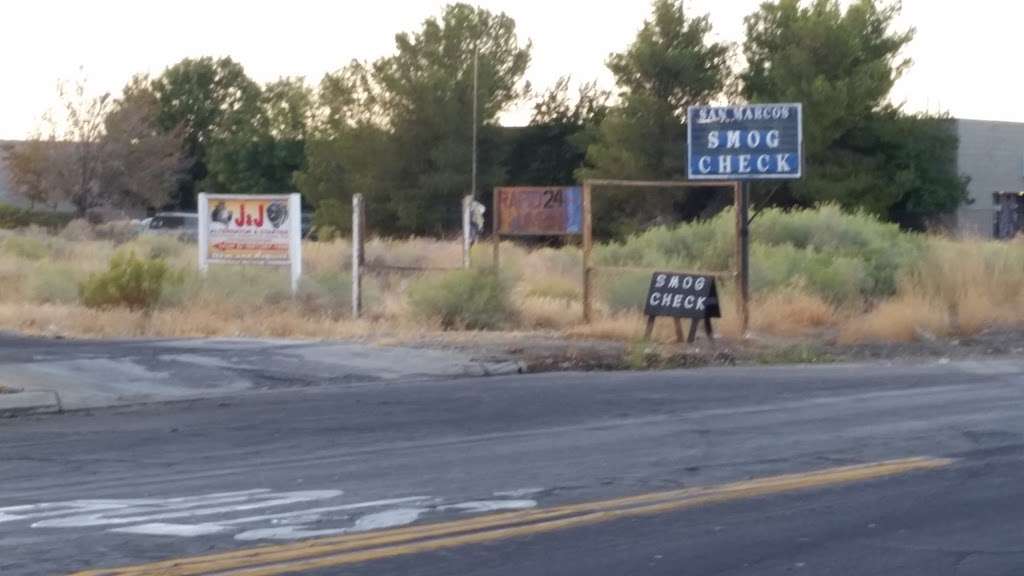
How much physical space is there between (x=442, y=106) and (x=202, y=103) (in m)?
27.0

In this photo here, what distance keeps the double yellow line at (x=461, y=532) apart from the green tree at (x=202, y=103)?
68.1 m

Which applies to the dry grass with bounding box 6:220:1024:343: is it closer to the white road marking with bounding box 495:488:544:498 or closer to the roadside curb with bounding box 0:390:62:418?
the roadside curb with bounding box 0:390:62:418

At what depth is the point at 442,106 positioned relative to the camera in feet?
185

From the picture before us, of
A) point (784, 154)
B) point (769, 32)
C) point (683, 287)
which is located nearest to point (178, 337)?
point (683, 287)

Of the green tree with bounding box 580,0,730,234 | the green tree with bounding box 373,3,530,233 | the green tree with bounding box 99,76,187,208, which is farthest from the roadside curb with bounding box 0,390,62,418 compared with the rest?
the green tree with bounding box 99,76,187,208

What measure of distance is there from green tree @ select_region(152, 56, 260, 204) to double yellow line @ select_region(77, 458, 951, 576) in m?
68.1

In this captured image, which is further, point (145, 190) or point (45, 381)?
point (145, 190)

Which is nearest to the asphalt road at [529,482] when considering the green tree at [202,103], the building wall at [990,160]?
the building wall at [990,160]

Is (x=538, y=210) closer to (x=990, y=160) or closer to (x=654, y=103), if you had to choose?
(x=654, y=103)

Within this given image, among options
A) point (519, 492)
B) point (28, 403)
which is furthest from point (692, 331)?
point (519, 492)

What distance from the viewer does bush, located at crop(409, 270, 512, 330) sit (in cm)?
2398

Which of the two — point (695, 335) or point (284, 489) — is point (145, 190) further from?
point (284, 489)

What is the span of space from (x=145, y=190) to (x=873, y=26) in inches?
1087

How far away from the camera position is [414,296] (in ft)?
80.5
